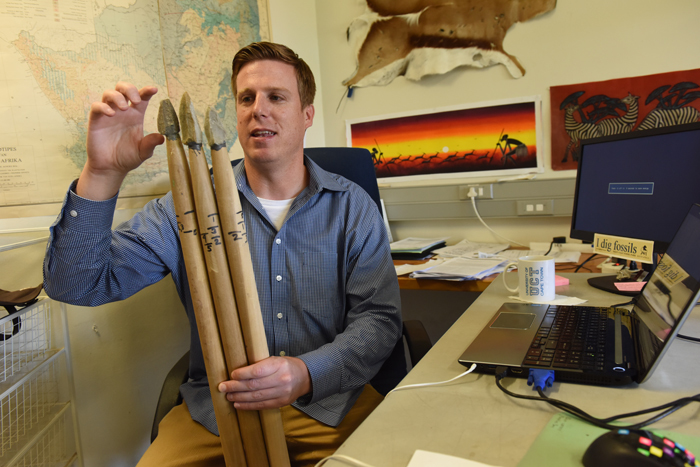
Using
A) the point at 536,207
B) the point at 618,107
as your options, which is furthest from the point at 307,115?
the point at 618,107

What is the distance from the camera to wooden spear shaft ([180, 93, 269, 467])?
685 mm

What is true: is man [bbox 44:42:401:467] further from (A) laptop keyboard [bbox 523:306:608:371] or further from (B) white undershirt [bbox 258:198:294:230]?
(A) laptop keyboard [bbox 523:306:608:371]

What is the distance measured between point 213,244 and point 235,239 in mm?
34

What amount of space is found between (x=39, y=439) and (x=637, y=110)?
235 centimetres

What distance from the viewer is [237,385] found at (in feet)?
2.42

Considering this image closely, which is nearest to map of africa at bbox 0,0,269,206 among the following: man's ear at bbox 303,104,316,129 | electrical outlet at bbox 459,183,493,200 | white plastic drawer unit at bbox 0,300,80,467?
white plastic drawer unit at bbox 0,300,80,467

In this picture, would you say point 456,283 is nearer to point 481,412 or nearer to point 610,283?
point 610,283

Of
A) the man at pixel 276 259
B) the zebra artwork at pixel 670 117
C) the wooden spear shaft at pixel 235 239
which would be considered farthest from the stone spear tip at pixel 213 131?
the zebra artwork at pixel 670 117

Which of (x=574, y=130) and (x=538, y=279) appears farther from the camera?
(x=574, y=130)

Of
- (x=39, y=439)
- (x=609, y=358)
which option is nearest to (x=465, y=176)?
(x=609, y=358)

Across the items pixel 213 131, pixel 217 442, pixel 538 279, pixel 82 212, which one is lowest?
pixel 217 442

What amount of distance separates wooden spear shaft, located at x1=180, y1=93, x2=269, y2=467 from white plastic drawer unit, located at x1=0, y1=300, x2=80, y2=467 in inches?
26.4

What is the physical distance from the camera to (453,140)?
2.21 metres

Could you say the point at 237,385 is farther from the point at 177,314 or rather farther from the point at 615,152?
the point at 615,152
